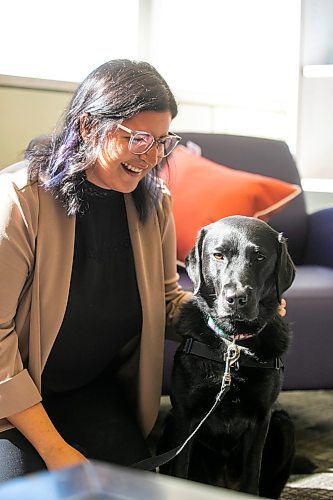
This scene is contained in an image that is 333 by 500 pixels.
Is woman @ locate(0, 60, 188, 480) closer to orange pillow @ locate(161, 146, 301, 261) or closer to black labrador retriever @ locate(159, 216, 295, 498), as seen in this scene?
black labrador retriever @ locate(159, 216, 295, 498)

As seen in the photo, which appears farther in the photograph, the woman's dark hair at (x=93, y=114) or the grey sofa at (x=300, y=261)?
the grey sofa at (x=300, y=261)

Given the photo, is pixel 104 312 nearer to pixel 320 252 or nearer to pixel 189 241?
pixel 189 241

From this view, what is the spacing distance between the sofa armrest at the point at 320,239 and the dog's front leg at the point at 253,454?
38.0 inches

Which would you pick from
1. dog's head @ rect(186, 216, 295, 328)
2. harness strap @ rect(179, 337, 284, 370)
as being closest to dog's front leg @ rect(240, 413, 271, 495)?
harness strap @ rect(179, 337, 284, 370)

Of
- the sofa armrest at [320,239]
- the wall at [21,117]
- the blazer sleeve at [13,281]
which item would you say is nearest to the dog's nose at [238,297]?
the blazer sleeve at [13,281]

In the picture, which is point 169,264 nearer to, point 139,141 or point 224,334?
point 224,334

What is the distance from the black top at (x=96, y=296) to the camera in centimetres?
149

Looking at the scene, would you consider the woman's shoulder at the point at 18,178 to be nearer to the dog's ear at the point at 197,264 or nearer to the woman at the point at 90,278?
the woman at the point at 90,278

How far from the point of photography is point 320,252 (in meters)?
2.38

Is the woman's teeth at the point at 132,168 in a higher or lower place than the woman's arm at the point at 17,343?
higher

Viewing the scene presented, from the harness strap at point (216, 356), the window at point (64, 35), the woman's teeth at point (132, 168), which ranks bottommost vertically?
the harness strap at point (216, 356)

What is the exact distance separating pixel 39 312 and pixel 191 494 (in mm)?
913

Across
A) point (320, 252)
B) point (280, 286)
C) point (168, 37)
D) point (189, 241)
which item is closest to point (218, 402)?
point (280, 286)

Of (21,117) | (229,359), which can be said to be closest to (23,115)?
(21,117)
